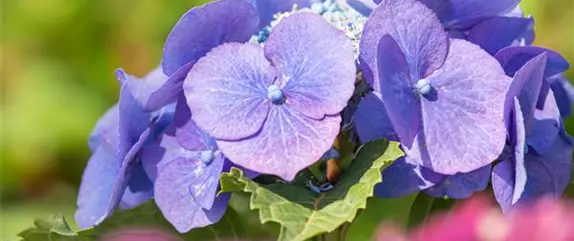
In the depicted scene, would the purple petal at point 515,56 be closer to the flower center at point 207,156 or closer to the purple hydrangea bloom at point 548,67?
the purple hydrangea bloom at point 548,67

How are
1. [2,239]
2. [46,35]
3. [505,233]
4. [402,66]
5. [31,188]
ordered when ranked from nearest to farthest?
[505,233] < [402,66] < [2,239] < [31,188] < [46,35]

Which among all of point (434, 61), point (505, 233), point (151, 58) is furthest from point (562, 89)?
point (151, 58)

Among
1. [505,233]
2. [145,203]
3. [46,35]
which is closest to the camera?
[505,233]

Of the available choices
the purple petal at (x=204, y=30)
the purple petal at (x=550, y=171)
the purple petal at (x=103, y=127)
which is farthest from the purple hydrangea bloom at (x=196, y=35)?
the purple petal at (x=550, y=171)

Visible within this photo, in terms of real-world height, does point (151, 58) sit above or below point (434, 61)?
below

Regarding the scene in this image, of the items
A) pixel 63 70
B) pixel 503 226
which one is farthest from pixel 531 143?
pixel 63 70

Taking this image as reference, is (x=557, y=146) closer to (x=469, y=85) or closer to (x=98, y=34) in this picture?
(x=469, y=85)

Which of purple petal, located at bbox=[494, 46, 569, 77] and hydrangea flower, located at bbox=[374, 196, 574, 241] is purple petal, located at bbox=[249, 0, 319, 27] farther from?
hydrangea flower, located at bbox=[374, 196, 574, 241]
